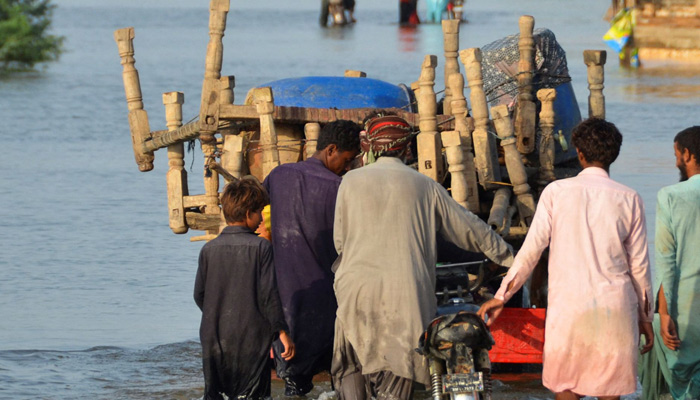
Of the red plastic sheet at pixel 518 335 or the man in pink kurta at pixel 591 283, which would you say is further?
the red plastic sheet at pixel 518 335

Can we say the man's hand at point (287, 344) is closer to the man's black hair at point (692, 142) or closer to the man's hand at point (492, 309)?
the man's hand at point (492, 309)

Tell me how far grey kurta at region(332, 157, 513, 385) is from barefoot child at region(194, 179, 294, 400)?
0.42 metres

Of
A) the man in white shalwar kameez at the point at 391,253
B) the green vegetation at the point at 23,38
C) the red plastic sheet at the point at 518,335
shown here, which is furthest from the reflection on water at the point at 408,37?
the man in white shalwar kameez at the point at 391,253

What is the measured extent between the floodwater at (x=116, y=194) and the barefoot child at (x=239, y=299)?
3.79 ft

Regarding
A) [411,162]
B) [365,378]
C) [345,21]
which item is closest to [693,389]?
[365,378]

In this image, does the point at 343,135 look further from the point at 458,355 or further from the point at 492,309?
the point at 458,355

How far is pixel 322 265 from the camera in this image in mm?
5289

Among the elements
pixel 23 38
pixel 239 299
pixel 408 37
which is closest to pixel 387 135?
pixel 239 299

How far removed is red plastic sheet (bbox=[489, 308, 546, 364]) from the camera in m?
5.71

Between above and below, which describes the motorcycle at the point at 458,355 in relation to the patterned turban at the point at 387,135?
below

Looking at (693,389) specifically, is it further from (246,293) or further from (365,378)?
(246,293)

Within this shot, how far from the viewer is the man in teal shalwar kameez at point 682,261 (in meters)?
4.77

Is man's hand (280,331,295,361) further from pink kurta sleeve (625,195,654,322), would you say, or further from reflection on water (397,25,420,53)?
reflection on water (397,25,420,53)

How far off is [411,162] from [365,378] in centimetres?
208
